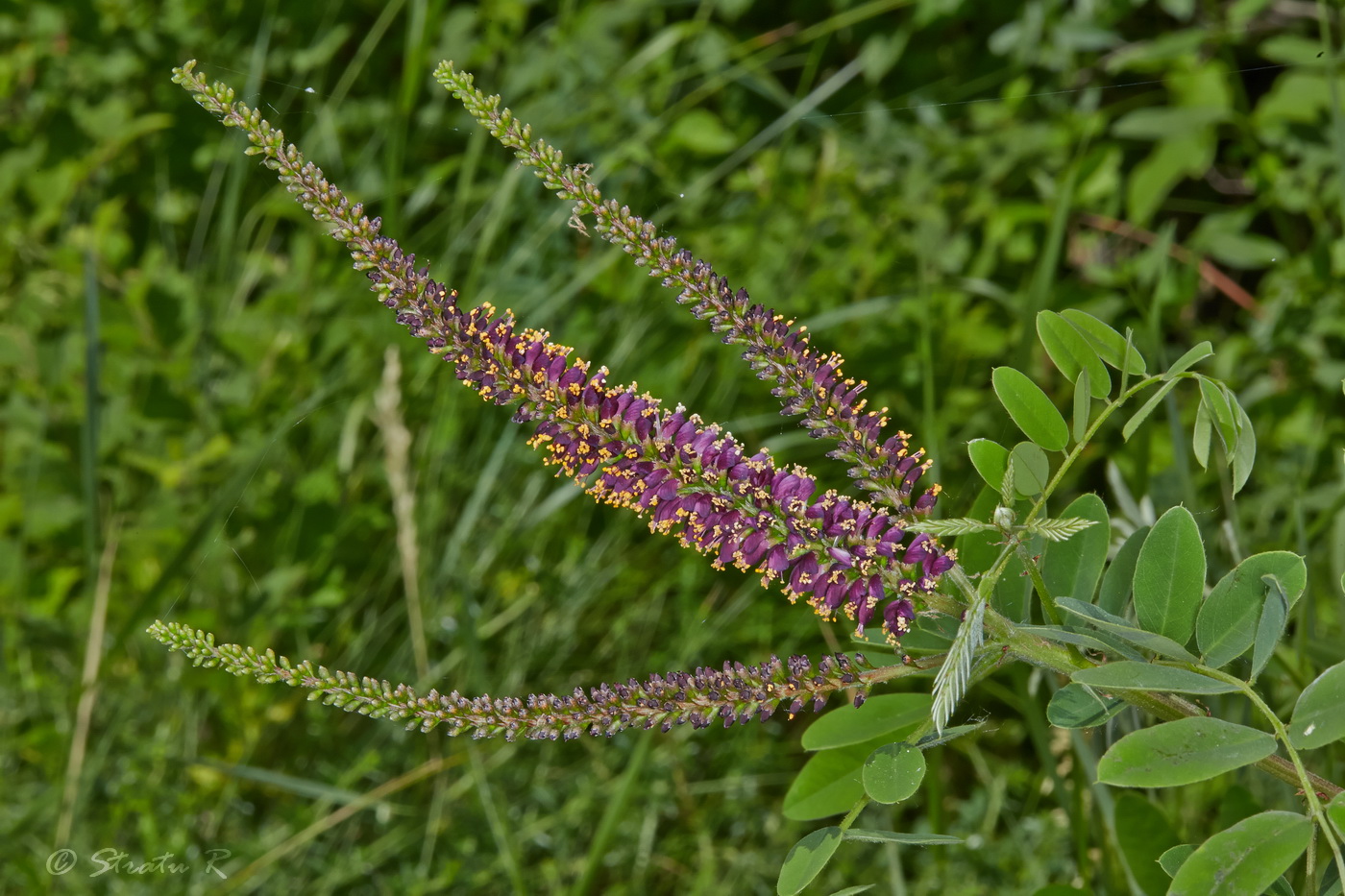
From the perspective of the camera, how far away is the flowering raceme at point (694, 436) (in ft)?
1.76

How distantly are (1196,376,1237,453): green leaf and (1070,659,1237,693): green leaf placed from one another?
16 centimetres

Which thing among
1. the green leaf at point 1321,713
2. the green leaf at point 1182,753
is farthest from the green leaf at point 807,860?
the green leaf at point 1321,713

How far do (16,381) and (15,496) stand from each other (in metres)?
0.20

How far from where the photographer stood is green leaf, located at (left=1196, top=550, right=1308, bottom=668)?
600 mm

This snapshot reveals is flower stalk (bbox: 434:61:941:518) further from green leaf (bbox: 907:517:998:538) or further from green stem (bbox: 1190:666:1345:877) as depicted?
green stem (bbox: 1190:666:1345:877)

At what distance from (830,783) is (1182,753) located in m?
0.26

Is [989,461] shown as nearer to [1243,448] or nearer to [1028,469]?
[1028,469]

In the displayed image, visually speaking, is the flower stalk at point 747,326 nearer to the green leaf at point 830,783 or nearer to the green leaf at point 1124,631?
the green leaf at point 1124,631

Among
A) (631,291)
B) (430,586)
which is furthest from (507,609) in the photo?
(631,291)

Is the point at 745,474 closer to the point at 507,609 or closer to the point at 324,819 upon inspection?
the point at 324,819

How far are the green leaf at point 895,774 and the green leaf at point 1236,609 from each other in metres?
0.18

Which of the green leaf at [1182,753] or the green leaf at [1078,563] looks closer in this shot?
the green leaf at [1182,753]

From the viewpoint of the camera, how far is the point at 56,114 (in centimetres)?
214

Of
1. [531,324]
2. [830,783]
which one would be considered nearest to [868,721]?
[830,783]
